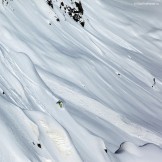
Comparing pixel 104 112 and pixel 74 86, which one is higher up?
pixel 74 86

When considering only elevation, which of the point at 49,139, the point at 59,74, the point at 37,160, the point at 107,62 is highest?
the point at 107,62

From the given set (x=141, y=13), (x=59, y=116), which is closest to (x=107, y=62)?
(x=59, y=116)

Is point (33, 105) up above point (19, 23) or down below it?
below

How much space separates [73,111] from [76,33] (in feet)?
18.0

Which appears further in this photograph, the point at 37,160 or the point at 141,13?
the point at 141,13

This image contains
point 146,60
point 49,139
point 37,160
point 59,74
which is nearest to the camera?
point 37,160

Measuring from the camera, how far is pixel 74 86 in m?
8.33

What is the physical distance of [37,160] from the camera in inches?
158

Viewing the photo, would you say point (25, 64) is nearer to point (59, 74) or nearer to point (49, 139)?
point (59, 74)

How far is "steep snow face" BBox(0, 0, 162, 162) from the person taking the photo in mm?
4566

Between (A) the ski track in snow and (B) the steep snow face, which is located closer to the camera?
(B) the steep snow face

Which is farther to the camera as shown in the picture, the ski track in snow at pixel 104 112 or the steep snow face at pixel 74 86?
the ski track in snow at pixel 104 112

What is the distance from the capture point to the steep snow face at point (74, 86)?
4566 mm

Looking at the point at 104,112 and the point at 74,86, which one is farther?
the point at 74,86
